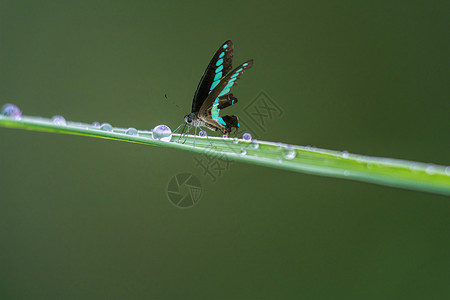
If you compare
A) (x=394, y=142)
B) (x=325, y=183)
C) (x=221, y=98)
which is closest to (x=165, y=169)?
(x=221, y=98)

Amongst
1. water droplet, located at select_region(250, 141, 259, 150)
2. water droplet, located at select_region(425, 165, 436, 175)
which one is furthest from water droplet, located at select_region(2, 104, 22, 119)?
water droplet, located at select_region(425, 165, 436, 175)

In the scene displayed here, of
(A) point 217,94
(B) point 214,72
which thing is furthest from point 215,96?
(B) point 214,72

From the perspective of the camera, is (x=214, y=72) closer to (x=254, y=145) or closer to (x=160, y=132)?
(x=160, y=132)

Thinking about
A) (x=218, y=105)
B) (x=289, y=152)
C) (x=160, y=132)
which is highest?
(x=218, y=105)

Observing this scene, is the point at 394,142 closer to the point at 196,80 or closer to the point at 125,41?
the point at 196,80

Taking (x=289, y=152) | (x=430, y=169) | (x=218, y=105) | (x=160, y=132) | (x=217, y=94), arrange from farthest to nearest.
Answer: (x=218, y=105) → (x=217, y=94) → (x=160, y=132) → (x=289, y=152) → (x=430, y=169)

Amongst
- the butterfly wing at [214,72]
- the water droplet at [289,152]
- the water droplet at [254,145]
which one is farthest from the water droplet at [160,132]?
the butterfly wing at [214,72]

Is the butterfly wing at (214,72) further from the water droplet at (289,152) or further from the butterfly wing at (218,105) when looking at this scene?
the water droplet at (289,152)
